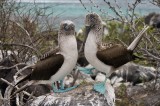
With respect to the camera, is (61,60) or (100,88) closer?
(61,60)

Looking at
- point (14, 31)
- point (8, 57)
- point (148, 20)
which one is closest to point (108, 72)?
point (8, 57)

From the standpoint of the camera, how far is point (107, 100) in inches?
204

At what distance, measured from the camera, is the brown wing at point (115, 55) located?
197 inches

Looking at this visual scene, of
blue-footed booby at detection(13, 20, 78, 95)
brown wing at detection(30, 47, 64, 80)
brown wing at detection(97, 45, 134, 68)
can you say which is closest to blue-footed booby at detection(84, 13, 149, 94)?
brown wing at detection(97, 45, 134, 68)

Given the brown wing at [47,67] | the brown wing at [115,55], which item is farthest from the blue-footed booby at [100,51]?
the brown wing at [47,67]

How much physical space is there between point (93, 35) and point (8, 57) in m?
2.66

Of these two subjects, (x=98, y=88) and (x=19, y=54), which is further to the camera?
(x=19, y=54)

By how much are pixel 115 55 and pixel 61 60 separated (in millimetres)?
568

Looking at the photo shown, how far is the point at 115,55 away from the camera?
5078 millimetres

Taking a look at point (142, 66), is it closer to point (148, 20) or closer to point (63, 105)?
point (63, 105)

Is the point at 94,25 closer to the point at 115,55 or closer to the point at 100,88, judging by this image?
the point at 115,55

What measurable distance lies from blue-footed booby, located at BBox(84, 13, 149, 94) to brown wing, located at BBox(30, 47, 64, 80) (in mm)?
303

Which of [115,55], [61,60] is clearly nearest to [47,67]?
[61,60]

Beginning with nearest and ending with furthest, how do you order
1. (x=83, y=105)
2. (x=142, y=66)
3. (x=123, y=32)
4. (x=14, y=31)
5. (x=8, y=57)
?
(x=83, y=105) → (x=8, y=57) → (x=14, y=31) → (x=142, y=66) → (x=123, y=32)
